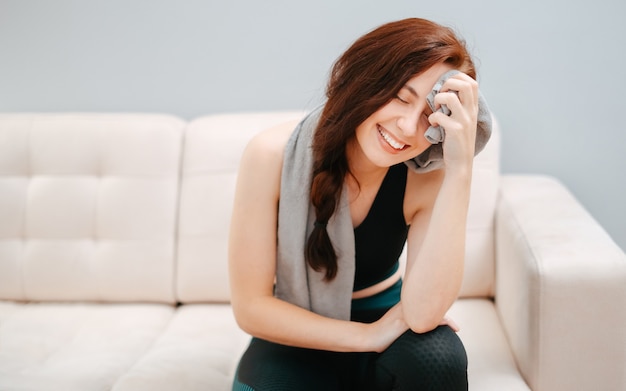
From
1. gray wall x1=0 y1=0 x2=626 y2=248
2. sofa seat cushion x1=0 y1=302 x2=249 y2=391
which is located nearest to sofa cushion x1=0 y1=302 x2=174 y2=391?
sofa seat cushion x1=0 y1=302 x2=249 y2=391

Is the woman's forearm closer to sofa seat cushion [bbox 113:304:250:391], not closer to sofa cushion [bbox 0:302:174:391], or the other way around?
sofa seat cushion [bbox 113:304:250:391]

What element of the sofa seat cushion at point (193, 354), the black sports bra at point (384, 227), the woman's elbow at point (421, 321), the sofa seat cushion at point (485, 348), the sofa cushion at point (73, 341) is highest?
the black sports bra at point (384, 227)

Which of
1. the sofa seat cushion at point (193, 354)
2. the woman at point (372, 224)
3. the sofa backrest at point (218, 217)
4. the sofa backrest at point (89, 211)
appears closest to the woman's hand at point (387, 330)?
the woman at point (372, 224)

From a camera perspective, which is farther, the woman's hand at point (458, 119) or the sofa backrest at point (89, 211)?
the sofa backrest at point (89, 211)

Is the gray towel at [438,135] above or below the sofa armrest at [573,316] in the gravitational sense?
above

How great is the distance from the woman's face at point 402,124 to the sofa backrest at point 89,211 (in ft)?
2.71

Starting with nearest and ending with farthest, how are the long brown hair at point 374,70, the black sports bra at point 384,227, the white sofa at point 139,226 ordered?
the long brown hair at point 374,70, the black sports bra at point 384,227, the white sofa at point 139,226

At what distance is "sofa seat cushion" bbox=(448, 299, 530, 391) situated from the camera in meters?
1.37

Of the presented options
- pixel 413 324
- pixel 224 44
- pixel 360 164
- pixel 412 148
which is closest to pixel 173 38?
pixel 224 44

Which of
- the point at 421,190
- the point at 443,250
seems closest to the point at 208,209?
the point at 421,190

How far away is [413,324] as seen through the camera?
121cm

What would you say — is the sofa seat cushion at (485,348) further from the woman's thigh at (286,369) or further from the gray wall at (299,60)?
the gray wall at (299,60)

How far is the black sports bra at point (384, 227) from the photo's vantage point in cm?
136

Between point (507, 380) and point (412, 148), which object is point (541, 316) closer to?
point (507, 380)
